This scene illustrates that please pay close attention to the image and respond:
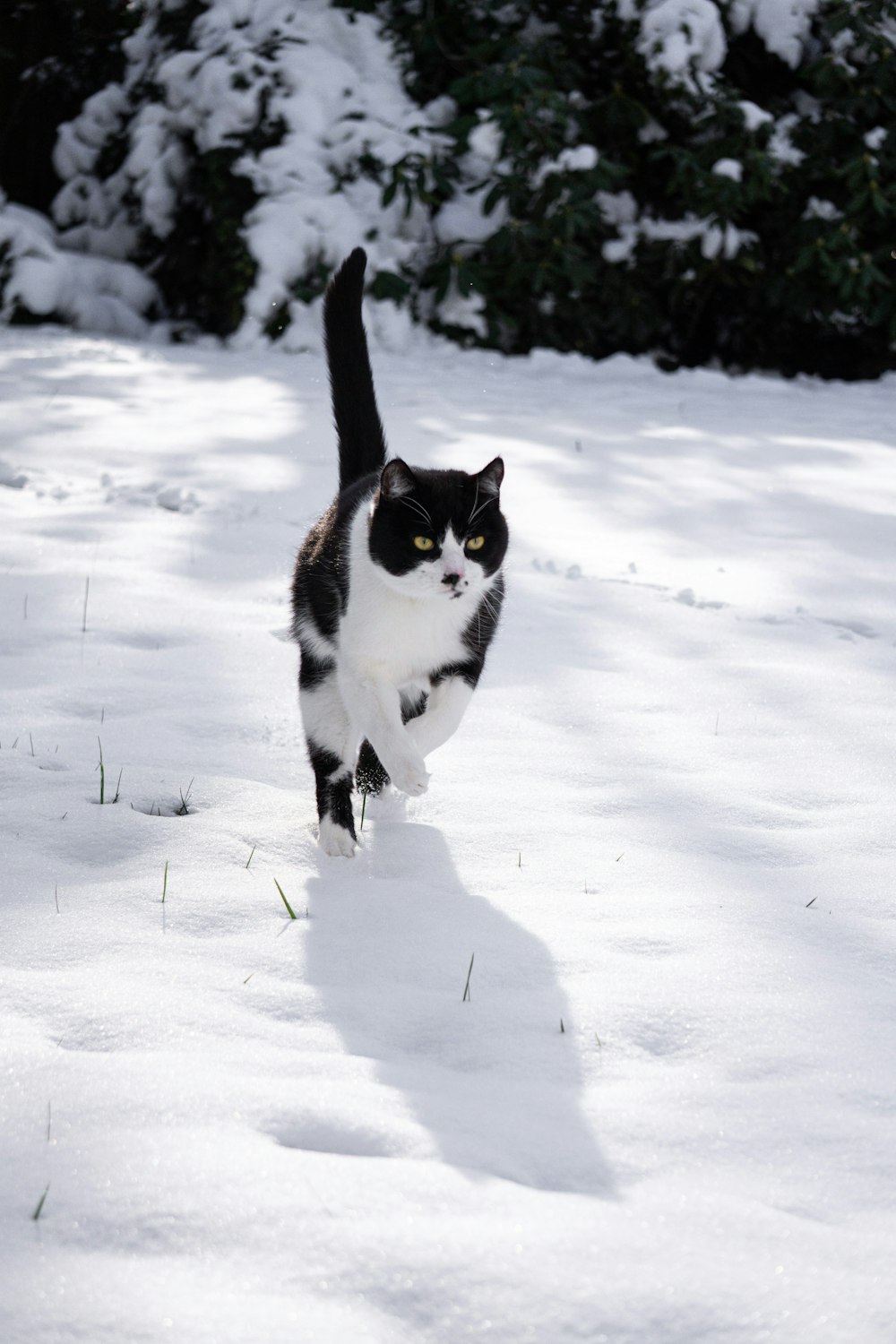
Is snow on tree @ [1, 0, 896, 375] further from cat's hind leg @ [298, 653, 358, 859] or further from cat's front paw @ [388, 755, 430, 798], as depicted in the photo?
cat's front paw @ [388, 755, 430, 798]

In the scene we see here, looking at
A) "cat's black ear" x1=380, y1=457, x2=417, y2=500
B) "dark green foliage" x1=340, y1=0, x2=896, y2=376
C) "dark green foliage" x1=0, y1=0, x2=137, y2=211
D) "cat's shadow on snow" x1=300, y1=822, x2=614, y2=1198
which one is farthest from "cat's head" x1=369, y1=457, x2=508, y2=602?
"dark green foliage" x1=0, y1=0, x2=137, y2=211

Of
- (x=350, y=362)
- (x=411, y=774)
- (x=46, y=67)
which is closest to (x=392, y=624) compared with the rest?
(x=411, y=774)

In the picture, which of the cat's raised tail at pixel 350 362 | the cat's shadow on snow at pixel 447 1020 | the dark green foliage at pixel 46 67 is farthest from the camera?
the dark green foliage at pixel 46 67

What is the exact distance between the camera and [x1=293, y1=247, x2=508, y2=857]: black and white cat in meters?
2.43

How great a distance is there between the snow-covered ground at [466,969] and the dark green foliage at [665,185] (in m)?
4.81

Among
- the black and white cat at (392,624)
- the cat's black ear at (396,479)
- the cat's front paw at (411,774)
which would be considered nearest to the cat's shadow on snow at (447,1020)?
the cat's front paw at (411,774)

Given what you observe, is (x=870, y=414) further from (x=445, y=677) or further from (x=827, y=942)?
(x=827, y=942)

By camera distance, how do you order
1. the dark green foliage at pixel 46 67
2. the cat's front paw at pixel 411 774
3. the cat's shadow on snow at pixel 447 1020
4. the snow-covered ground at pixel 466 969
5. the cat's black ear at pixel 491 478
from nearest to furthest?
the snow-covered ground at pixel 466 969, the cat's shadow on snow at pixel 447 1020, the cat's front paw at pixel 411 774, the cat's black ear at pixel 491 478, the dark green foliage at pixel 46 67

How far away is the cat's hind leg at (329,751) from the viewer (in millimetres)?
2375

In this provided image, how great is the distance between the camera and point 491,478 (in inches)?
104

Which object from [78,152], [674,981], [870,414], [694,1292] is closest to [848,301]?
[870,414]

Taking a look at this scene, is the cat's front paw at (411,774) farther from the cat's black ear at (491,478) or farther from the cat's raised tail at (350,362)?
the cat's raised tail at (350,362)

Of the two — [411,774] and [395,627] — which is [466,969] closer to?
[411,774]

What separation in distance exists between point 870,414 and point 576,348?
8.59 feet
